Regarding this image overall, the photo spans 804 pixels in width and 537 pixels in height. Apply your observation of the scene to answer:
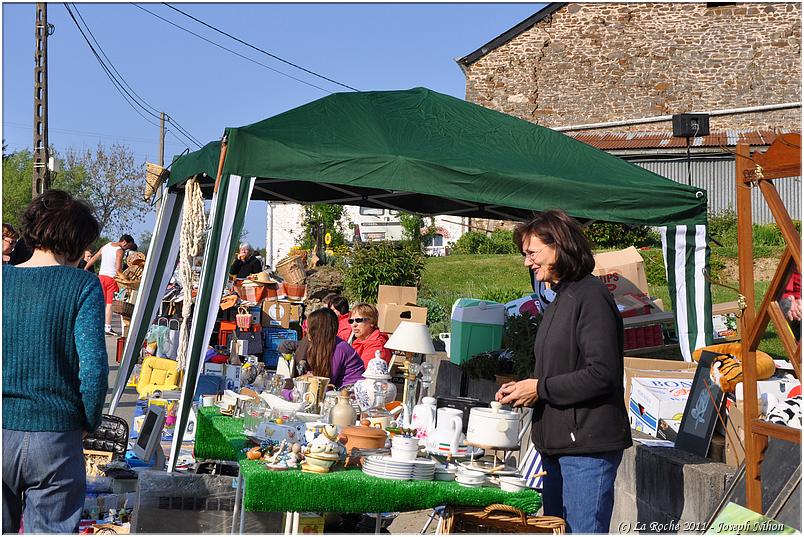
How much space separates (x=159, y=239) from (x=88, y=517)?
318 cm

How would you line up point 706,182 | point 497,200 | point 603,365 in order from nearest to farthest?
point 603,365, point 497,200, point 706,182

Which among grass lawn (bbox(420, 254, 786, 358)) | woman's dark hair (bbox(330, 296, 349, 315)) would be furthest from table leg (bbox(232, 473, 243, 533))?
grass lawn (bbox(420, 254, 786, 358))

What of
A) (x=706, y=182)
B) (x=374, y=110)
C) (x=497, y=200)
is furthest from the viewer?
(x=706, y=182)

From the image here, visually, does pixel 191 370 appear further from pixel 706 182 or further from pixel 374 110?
pixel 706 182

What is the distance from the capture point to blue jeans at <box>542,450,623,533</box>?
141 inches

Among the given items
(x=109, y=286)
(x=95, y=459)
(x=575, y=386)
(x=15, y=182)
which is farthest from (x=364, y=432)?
(x=15, y=182)

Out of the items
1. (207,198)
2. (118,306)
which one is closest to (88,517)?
(207,198)

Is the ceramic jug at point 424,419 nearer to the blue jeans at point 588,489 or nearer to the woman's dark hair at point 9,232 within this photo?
the blue jeans at point 588,489

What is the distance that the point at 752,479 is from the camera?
3.57m

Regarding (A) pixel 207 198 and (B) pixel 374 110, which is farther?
(A) pixel 207 198

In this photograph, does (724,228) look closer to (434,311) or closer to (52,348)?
(434,311)

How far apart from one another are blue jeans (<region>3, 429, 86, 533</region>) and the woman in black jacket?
1.76 m

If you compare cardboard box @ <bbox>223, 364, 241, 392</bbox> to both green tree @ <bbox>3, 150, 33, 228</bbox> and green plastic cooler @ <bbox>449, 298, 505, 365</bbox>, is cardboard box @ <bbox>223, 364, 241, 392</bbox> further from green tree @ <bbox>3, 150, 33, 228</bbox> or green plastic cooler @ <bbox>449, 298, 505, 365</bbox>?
green tree @ <bbox>3, 150, 33, 228</bbox>

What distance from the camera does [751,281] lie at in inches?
144
